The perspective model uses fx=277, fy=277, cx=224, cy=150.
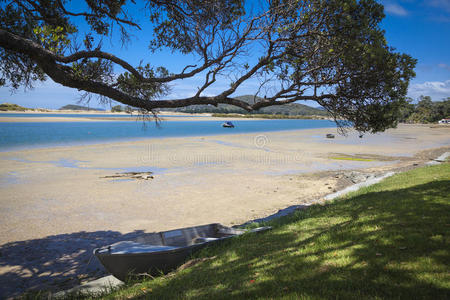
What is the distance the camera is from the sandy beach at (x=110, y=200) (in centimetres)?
688

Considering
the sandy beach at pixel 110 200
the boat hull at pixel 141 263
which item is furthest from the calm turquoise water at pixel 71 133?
the boat hull at pixel 141 263

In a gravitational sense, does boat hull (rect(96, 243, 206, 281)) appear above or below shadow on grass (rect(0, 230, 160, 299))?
above

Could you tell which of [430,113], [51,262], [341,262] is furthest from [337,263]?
[430,113]

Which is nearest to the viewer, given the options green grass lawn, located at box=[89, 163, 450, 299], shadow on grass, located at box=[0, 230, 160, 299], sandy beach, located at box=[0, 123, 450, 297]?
green grass lawn, located at box=[89, 163, 450, 299]

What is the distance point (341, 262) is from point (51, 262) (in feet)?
21.9

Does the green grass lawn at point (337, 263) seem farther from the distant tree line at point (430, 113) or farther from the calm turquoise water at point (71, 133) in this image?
the distant tree line at point (430, 113)

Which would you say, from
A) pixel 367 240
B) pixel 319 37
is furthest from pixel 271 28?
pixel 367 240

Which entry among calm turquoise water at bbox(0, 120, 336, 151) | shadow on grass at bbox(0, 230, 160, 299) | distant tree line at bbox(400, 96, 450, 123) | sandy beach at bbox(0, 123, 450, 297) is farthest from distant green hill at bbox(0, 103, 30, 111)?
distant tree line at bbox(400, 96, 450, 123)

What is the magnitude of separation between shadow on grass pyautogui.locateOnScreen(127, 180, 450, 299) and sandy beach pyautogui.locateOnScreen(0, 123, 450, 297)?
126 inches

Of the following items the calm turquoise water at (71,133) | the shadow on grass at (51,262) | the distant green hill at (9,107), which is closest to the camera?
the shadow on grass at (51,262)

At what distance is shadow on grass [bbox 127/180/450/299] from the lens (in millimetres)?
2996

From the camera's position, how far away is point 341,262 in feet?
12.0

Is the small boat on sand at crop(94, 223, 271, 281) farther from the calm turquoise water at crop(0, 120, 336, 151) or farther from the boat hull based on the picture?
the calm turquoise water at crop(0, 120, 336, 151)

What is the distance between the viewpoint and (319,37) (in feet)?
21.9
